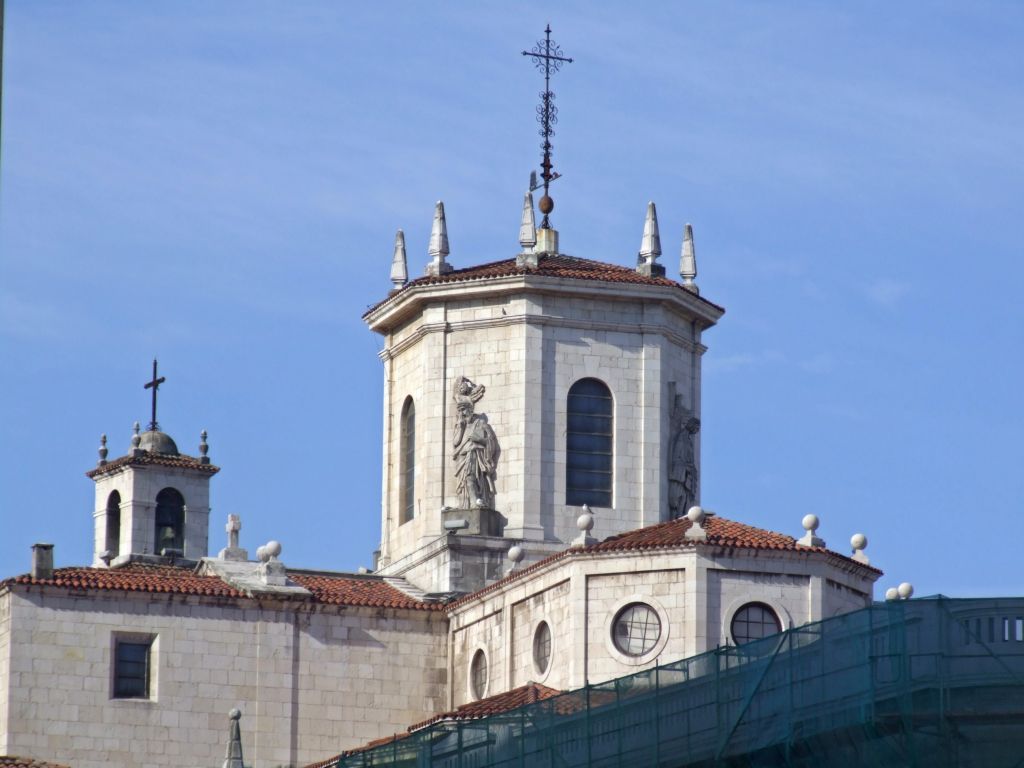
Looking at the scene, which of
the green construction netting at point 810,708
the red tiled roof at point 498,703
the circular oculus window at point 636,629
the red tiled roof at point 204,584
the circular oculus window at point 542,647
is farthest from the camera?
the red tiled roof at point 204,584

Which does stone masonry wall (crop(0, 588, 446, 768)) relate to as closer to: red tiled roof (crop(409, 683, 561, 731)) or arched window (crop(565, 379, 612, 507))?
red tiled roof (crop(409, 683, 561, 731))

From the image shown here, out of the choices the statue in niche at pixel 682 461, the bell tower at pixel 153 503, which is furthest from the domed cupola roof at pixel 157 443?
the statue in niche at pixel 682 461

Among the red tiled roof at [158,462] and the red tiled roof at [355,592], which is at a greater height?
the red tiled roof at [158,462]

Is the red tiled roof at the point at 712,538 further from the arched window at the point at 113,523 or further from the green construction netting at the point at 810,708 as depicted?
the arched window at the point at 113,523

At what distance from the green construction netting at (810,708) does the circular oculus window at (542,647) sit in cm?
534

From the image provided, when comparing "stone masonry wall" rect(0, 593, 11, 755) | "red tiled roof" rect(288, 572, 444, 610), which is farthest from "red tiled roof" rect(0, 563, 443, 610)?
"stone masonry wall" rect(0, 593, 11, 755)

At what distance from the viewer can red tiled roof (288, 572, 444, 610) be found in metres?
55.6

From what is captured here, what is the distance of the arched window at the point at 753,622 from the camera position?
50.7 meters

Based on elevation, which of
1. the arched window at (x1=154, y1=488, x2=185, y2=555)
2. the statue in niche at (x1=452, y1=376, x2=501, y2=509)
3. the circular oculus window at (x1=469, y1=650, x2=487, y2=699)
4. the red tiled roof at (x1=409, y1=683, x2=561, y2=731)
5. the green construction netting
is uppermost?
the arched window at (x1=154, y1=488, x2=185, y2=555)

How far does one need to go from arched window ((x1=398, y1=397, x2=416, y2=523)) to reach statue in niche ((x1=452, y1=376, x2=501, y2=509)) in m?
1.78

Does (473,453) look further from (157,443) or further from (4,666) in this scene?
(157,443)

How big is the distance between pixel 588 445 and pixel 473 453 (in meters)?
2.29

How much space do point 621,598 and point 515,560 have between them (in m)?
4.50

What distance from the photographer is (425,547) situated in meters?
57.8
